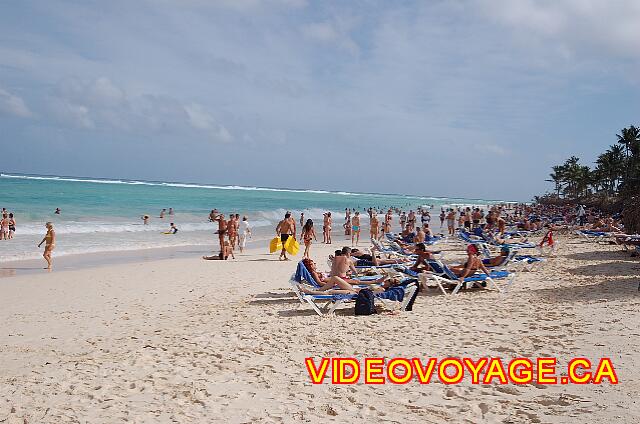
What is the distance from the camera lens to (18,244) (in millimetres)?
17047

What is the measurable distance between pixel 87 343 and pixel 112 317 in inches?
52.8

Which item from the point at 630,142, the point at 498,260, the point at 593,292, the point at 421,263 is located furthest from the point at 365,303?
the point at 630,142

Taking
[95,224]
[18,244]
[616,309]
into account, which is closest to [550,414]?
[616,309]

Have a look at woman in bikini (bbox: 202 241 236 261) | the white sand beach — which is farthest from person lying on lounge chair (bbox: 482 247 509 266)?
woman in bikini (bbox: 202 241 236 261)

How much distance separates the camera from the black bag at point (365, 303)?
6906 millimetres

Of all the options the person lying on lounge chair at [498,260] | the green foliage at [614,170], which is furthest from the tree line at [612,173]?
the person lying on lounge chair at [498,260]

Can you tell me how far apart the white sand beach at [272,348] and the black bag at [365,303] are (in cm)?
28

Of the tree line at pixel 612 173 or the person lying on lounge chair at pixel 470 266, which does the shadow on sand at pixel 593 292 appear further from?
the tree line at pixel 612 173

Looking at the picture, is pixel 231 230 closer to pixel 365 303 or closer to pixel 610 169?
pixel 365 303

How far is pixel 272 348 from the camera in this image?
213 inches

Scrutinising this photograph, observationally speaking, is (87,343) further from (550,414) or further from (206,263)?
(206,263)

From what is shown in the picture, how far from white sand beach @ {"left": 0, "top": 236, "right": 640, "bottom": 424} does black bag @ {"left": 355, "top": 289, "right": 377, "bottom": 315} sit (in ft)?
0.92

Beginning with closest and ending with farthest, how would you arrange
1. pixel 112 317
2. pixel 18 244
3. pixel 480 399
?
pixel 480 399
pixel 112 317
pixel 18 244

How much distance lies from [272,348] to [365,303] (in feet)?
6.28
